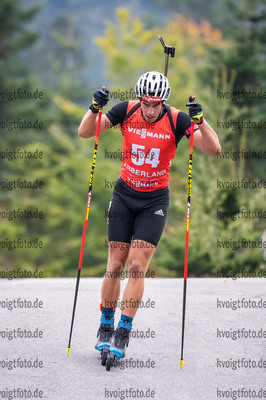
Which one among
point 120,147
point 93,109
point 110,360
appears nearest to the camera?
point 110,360

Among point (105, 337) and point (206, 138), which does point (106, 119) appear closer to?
point (206, 138)

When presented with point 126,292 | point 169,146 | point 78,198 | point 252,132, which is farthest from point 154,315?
point 78,198

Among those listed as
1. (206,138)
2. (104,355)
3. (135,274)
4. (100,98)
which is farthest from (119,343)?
(100,98)

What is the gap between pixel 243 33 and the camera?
23938 mm

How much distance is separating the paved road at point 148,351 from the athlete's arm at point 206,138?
2.01 metres

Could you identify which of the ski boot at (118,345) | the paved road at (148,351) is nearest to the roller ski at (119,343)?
the ski boot at (118,345)

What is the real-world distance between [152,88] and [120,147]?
2348cm

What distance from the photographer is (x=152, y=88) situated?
212 inches

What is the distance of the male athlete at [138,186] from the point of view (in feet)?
18.1

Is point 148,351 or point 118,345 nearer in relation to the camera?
point 118,345

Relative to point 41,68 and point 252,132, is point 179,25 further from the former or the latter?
point 41,68

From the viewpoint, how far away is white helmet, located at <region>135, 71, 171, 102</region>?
539 centimetres

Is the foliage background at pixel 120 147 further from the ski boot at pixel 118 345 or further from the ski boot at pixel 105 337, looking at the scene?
the ski boot at pixel 118 345

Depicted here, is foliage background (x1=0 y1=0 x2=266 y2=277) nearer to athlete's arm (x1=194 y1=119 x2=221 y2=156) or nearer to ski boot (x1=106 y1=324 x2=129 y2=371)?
athlete's arm (x1=194 y1=119 x2=221 y2=156)
